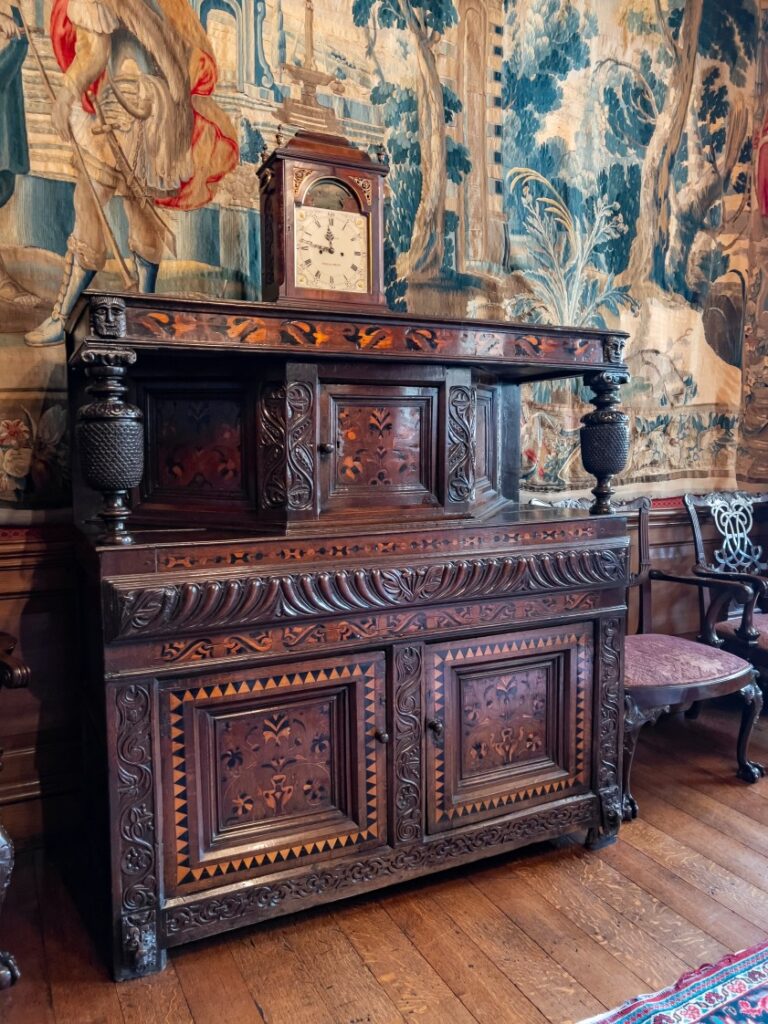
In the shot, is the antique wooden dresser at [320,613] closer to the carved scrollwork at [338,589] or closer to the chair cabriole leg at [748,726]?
the carved scrollwork at [338,589]

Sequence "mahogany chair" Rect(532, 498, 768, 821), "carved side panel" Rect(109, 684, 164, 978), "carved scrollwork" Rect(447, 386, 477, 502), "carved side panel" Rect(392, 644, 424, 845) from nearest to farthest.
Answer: "carved side panel" Rect(109, 684, 164, 978)
"carved side panel" Rect(392, 644, 424, 845)
"carved scrollwork" Rect(447, 386, 477, 502)
"mahogany chair" Rect(532, 498, 768, 821)

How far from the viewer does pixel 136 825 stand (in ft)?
6.10

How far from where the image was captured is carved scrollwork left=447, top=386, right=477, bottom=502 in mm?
2244

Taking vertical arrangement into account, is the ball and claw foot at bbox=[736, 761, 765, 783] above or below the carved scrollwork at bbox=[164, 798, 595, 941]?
below

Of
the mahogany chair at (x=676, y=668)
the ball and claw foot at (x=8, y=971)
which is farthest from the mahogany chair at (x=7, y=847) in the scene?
the mahogany chair at (x=676, y=668)

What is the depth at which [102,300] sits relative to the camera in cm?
174

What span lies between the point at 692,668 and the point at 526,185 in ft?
6.58

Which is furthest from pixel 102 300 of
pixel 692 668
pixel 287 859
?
pixel 692 668

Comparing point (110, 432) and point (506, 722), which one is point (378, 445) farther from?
point (506, 722)

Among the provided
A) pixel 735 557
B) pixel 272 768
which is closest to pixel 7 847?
pixel 272 768

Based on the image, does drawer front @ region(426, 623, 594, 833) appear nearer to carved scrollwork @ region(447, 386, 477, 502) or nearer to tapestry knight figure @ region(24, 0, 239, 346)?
carved scrollwork @ region(447, 386, 477, 502)

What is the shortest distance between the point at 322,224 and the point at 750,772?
8.29ft

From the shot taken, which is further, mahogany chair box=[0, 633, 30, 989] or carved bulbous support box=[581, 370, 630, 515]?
carved bulbous support box=[581, 370, 630, 515]

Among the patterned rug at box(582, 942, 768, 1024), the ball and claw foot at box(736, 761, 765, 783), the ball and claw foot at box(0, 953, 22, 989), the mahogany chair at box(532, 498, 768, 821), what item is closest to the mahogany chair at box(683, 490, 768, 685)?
the mahogany chair at box(532, 498, 768, 821)
